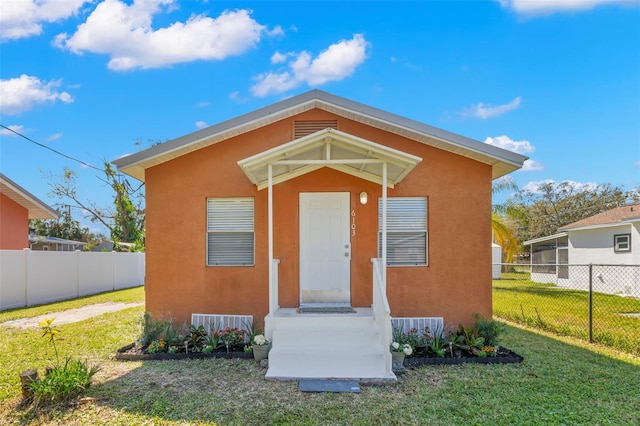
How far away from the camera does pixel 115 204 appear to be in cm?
2872

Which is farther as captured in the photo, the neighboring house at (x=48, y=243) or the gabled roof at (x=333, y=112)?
the neighboring house at (x=48, y=243)

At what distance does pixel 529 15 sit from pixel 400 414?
37.5ft

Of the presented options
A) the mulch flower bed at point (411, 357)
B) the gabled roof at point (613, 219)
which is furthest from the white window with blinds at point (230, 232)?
the gabled roof at point (613, 219)

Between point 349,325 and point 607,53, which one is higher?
point 607,53

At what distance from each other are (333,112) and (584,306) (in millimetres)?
9634

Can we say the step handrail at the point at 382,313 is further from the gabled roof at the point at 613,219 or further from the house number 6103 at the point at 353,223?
the gabled roof at the point at 613,219

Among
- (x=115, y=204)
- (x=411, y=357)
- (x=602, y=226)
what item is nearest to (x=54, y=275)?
(x=411, y=357)

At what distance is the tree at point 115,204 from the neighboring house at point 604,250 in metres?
25.4

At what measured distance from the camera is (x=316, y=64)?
13852 mm

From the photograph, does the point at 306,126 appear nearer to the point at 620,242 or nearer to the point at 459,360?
the point at 459,360

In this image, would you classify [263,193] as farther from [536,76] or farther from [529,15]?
[536,76]

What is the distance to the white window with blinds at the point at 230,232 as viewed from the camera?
7465 mm

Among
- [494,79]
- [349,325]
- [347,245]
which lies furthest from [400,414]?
[494,79]

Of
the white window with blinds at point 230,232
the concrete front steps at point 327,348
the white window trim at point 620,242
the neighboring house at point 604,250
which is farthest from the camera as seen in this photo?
the white window trim at point 620,242
